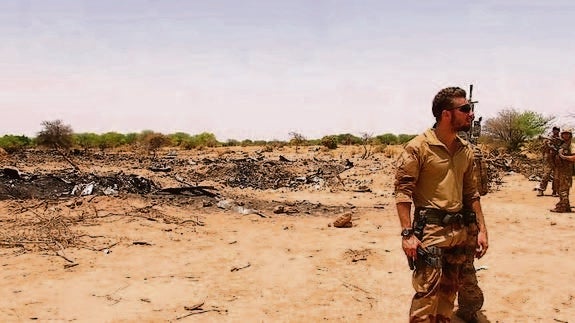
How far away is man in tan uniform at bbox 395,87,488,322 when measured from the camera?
3.11 m

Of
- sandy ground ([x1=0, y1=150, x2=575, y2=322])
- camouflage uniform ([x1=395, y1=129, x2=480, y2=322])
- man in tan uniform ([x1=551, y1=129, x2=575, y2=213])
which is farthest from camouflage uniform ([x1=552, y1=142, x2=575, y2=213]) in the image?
camouflage uniform ([x1=395, y1=129, x2=480, y2=322])

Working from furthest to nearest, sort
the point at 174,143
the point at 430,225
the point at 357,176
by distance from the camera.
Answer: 1. the point at 174,143
2. the point at 357,176
3. the point at 430,225

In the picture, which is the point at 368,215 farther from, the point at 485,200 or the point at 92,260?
the point at 92,260

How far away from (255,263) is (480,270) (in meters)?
2.94

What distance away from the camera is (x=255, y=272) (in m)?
5.74

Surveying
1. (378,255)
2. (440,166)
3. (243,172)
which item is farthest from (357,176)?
(440,166)

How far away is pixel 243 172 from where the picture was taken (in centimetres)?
1642

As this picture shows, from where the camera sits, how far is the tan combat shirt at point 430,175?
10.3 ft

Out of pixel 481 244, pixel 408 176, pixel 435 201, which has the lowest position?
pixel 481 244

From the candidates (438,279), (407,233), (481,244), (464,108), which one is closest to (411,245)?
(407,233)

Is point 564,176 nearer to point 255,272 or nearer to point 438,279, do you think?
point 255,272

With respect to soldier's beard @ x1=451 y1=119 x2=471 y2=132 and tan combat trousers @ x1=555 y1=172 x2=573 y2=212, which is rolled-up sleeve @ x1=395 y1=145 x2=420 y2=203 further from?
tan combat trousers @ x1=555 y1=172 x2=573 y2=212

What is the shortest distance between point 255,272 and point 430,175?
3207mm

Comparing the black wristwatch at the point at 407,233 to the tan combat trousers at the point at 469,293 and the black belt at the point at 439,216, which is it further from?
the tan combat trousers at the point at 469,293
